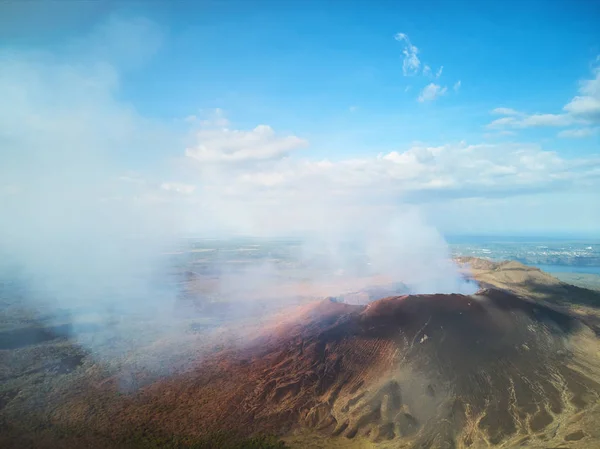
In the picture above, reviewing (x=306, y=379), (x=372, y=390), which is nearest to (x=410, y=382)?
(x=372, y=390)

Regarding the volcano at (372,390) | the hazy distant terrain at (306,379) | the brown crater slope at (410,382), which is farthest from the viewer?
the brown crater slope at (410,382)

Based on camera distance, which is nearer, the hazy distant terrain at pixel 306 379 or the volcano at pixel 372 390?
the volcano at pixel 372 390

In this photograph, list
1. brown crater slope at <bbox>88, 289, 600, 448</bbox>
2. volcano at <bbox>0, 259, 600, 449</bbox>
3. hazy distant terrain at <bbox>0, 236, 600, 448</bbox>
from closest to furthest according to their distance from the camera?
1. volcano at <bbox>0, 259, 600, 449</bbox>
2. hazy distant terrain at <bbox>0, 236, 600, 448</bbox>
3. brown crater slope at <bbox>88, 289, 600, 448</bbox>

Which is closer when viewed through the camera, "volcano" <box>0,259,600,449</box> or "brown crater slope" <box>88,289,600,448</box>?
"volcano" <box>0,259,600,449</box>

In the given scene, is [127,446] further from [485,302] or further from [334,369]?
[485,302]

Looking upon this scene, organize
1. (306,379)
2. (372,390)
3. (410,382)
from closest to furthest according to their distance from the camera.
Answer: (372,390), (410,382), (306,379)

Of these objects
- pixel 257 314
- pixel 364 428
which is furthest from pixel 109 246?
pixel 364 428

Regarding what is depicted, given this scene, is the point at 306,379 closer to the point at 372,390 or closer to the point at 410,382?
the point at 372,390

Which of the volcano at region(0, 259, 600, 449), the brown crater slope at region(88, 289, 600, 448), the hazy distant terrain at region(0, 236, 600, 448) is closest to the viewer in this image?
the volcano at region(0, 259, 600, 449)
